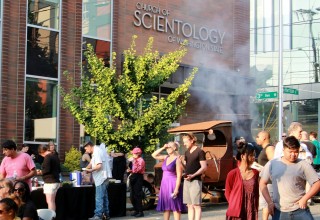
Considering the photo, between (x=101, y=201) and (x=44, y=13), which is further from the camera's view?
(x=44, y=13)

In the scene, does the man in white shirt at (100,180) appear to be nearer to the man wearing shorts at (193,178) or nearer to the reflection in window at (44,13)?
the man wearing shorts at (193,178)

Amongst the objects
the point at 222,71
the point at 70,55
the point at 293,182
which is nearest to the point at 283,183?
the point at 293,182

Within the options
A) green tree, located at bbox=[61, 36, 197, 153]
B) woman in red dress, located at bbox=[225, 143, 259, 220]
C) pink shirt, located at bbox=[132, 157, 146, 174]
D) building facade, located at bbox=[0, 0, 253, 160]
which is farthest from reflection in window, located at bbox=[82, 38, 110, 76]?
woman in red dress, located at bbox=[225, 143, 259, 220]

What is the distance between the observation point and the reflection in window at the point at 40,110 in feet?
59.4

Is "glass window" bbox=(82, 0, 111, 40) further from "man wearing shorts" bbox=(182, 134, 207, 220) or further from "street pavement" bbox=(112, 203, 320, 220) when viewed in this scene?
"man wearing shorts" bbox=(182, 134, 207, 220)

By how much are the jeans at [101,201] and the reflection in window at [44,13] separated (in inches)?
296

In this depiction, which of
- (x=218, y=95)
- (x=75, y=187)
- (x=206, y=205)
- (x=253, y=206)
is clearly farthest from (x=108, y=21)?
(x=253, y=206)

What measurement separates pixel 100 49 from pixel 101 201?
8.57 metres

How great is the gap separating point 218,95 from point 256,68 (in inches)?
584

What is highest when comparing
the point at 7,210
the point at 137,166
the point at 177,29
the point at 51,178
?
the point at 177,29

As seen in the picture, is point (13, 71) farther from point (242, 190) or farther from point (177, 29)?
point (242, 190)

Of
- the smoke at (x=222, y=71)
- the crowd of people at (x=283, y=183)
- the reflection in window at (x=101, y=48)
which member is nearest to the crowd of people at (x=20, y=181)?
the crowd of people at (x=283, y=183)

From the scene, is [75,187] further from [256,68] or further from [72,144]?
[256,68]

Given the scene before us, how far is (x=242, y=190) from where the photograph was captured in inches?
282
